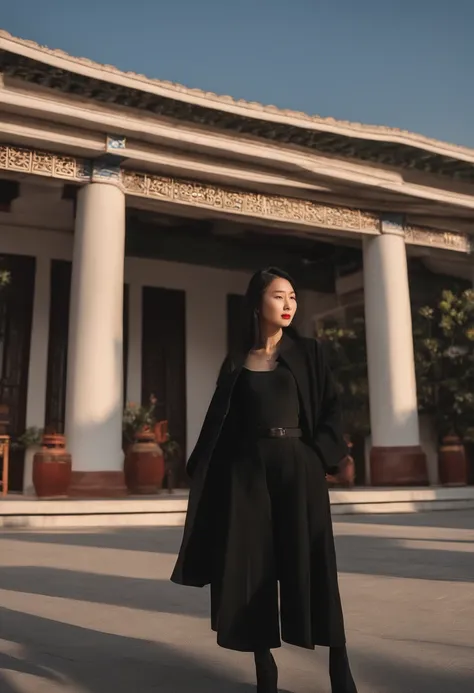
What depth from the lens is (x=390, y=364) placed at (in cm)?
→ 1002

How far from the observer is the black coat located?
1.80 m

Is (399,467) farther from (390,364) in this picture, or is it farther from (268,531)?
(268,531)

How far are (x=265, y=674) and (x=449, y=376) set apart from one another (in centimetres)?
1035

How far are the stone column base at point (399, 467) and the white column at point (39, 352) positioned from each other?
5556mm

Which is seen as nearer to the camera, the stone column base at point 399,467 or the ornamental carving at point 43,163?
the ornamental carving at point 43,163

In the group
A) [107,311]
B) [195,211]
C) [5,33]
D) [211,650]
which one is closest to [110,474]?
[107,311]

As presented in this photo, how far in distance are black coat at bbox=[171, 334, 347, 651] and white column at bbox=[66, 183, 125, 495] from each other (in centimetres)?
607

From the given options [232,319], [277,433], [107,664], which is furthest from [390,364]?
[107,664]

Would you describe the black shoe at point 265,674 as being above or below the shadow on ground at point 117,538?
above

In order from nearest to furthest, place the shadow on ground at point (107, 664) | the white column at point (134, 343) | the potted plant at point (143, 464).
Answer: the shadow on ground at point (107, 664) < the potted plant at point (143, 464) < the white column at point (134, 343)

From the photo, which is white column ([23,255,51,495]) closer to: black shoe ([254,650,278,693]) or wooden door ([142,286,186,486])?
wooden door ([142,286,186,486])

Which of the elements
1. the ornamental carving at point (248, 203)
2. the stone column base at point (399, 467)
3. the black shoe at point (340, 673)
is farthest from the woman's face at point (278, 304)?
the stone column base at point (399, 467)

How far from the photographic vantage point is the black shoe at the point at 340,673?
67.9 inches

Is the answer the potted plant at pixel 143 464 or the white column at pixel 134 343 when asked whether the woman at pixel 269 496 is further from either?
the white column at pixel 134 343
